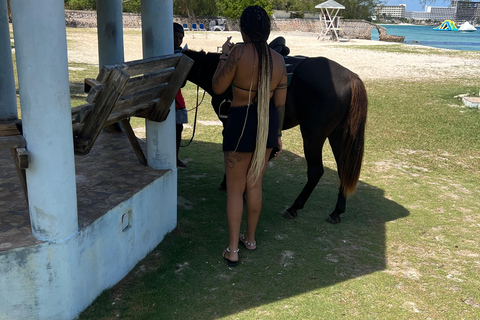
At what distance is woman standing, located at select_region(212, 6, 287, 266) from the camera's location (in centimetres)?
335

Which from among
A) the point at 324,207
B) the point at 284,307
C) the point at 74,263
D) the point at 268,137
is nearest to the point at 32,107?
the point at 74,263

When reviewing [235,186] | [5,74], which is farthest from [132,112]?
[5,74]

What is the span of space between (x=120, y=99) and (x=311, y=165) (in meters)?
2.34

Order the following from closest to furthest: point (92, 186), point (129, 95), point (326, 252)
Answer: point (129, 95) < point (92, 186) < point (326, 252)

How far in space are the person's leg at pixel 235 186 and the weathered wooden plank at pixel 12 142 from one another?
152 cm

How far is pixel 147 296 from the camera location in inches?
128

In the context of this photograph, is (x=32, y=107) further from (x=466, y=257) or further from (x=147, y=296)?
(x=466, y=257)

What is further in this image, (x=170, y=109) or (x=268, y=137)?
(x=170, y=109)

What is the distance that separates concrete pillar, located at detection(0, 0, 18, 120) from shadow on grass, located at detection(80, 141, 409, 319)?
2.13m

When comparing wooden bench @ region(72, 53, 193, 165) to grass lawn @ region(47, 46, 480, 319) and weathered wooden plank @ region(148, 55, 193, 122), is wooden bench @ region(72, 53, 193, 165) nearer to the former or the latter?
weathered wooden plank @ region(148, 55, 193, 122)

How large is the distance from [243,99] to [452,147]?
18.1 feet

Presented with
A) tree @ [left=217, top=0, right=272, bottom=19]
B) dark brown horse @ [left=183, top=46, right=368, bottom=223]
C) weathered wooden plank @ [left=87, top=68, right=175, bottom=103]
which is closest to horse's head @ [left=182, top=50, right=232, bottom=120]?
dark brown horse @ [left=183, top=46, right=368, bottom=223]

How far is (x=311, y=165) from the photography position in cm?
479

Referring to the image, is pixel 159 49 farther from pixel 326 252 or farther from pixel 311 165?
pixel 326 252
